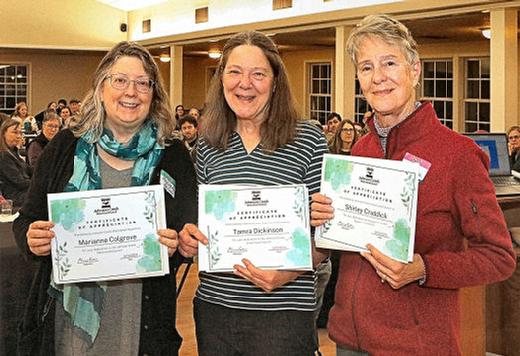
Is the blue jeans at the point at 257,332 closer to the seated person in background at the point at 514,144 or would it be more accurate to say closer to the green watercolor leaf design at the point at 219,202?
the green watercolor leaf design at the point at 219,202

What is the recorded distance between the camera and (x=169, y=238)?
78.8 inches

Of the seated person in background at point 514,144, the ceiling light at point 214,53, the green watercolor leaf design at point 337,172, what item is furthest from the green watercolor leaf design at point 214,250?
the ceiling light at point 214,53

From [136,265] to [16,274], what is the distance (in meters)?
1.27

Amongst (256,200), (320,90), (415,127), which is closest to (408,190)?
(415,127)

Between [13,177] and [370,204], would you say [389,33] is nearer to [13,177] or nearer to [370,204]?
[370,204]

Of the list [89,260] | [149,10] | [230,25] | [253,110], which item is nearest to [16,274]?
[89,260]

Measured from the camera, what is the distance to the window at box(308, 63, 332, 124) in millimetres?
17453

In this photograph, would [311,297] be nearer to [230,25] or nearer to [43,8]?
[230,25]

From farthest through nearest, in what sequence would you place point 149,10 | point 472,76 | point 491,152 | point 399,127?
1. point 149,10
2. point 472,76
3. point 491,152
4. point 399,127

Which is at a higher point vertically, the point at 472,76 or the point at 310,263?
the point at 472,76

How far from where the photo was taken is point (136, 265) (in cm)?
202

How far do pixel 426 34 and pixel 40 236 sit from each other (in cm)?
1183

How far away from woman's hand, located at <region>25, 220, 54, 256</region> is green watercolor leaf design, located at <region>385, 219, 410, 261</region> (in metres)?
0.96

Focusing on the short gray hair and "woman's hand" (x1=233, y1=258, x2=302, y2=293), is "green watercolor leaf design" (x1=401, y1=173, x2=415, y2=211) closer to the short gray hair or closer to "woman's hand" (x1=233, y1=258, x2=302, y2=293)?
the short gray hair
